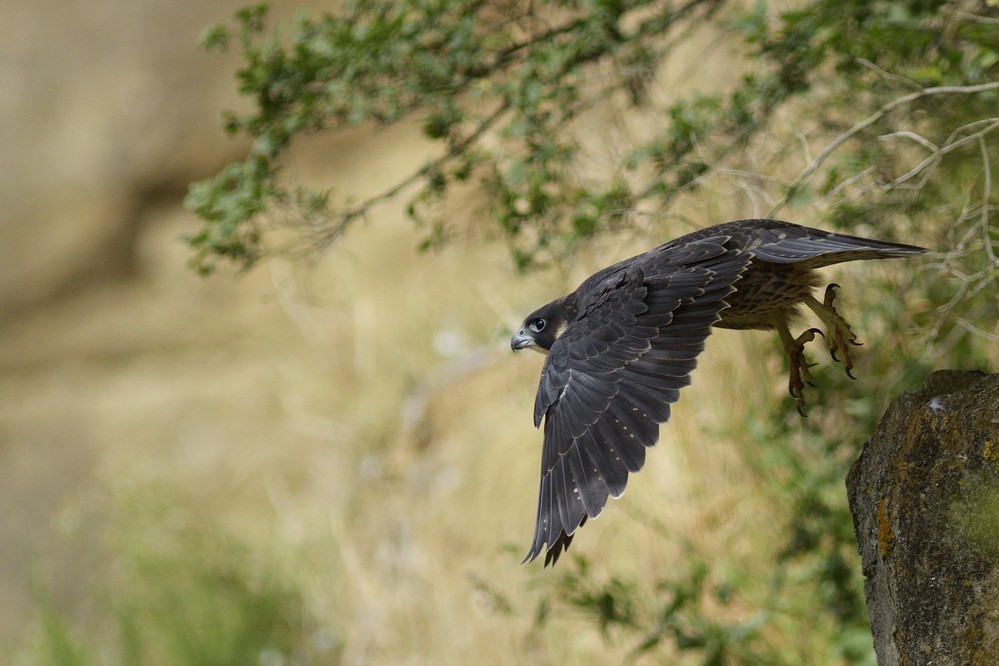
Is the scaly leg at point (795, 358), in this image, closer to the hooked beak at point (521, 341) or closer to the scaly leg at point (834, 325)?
the scaly leg at point (834, 325)

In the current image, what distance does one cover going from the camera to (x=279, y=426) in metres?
11.4

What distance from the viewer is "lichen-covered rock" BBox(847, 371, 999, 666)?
2150mm

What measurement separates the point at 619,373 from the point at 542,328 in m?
0.92

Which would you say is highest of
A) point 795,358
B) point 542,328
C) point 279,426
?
point 542,328

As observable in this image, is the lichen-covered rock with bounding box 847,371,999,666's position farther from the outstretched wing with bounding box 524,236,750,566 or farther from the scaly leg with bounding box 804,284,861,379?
the scaly leg with bounding box 804,284,861,379

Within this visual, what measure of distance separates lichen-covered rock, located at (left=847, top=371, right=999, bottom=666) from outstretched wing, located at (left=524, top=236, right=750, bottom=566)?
0.55m

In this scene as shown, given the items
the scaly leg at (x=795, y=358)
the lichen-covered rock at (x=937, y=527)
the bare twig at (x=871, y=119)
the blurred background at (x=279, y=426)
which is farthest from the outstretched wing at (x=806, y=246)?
the blurred background at (x=279, y=426)

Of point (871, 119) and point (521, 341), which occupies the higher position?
point (871, 119)

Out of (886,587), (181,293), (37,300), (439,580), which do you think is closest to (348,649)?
(439,580)

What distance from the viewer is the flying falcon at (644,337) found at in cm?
269

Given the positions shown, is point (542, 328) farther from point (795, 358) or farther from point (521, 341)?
point (795, 358)

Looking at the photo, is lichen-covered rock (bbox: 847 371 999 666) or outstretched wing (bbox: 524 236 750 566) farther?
outstretched wing (bbox: 524 236 750 566)

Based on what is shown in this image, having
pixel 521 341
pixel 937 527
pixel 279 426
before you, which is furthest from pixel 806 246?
pixel 279 426

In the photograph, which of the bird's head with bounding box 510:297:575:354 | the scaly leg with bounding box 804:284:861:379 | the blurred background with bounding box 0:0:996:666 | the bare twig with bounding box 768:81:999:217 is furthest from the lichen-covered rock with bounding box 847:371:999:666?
the blurred background with bounding box 0:0:996:666
